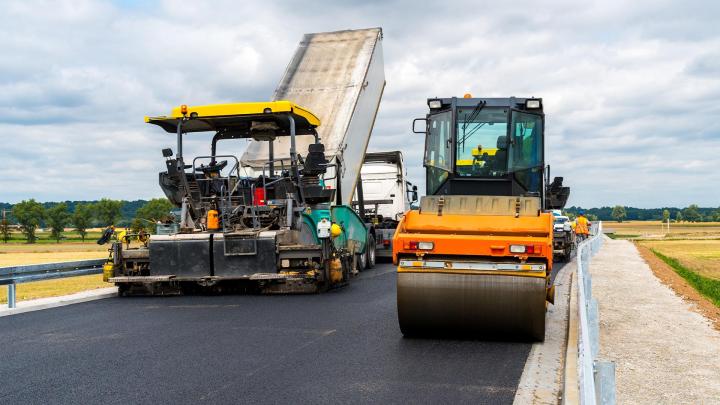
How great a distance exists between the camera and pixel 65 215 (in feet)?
352

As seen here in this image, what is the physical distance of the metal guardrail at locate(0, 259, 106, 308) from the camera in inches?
408

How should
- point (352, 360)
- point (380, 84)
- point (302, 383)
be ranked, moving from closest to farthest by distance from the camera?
point (302, 383) → point (352, 360) → point (380, 84)

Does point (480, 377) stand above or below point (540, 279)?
below

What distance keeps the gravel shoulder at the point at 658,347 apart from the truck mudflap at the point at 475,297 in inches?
35.9

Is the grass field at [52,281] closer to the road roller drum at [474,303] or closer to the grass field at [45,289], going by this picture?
the grass field at [45,289]

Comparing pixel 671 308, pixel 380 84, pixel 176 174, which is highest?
pixel 380 84

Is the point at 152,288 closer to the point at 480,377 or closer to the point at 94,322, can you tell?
the point at 94,322

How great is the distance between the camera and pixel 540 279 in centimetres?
701

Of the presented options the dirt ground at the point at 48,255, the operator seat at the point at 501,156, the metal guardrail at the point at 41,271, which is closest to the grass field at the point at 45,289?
the metal guardrail at the point at 41,271

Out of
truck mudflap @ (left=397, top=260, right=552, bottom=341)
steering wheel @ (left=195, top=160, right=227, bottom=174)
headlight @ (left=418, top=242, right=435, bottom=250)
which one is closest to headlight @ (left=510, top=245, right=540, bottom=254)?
truck mudflap @ (left=397, top=260, right=552, bottom=341)

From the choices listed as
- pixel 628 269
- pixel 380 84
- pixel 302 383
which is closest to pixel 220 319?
pixel 302 383

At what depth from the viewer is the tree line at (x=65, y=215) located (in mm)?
102875

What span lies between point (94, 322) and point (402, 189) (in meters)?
13.4

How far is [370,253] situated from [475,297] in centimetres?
1100
